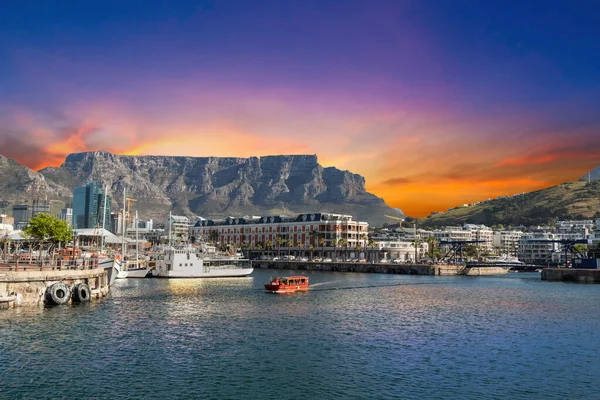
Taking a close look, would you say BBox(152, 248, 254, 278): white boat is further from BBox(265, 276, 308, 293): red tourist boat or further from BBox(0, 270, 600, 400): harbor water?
BBox(0, 270, 600, 400): harbor water

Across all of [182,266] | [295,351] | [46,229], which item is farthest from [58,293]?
[182,266]

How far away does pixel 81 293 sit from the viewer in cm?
7325

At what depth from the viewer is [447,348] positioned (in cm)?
5150

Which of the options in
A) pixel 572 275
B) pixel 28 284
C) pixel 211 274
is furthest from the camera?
pixel 572 275

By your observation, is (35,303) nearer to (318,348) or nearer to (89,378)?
(89,378)

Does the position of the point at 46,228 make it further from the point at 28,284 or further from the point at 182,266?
the point at 28,284

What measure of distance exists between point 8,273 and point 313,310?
1685 inches

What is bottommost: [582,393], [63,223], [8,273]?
[582,393]

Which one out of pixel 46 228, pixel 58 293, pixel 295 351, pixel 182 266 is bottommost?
pixel 295 351

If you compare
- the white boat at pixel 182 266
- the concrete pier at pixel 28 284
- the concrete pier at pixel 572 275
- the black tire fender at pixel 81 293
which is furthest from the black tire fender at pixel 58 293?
the concrete pier at pixel 572 275

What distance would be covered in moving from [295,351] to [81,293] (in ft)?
131

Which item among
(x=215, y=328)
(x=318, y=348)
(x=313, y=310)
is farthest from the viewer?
(x=313, y=310)

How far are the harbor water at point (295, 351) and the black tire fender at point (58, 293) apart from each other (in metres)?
2.05

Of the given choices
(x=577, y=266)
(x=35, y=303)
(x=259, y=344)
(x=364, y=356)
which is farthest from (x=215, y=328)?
(x=577, y=266)
